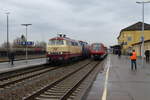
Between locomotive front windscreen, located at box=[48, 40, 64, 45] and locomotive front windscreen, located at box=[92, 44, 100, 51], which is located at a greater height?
locomotive front windscreen, located at box=[48, 40, 64, 45]

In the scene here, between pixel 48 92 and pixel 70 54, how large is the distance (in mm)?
17064

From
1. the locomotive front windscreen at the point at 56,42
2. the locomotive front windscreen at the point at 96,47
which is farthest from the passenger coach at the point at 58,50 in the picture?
the locomotive front windscreen at the point at 96,47

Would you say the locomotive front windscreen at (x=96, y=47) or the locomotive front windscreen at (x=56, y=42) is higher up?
the locomotive front windscreen at (x=56, y=42)

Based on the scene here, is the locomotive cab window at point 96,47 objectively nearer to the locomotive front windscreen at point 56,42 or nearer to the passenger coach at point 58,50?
the passenger coach at point 58,50

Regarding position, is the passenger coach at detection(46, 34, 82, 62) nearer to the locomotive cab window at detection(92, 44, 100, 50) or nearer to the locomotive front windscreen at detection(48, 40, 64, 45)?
the locomotive front windscreen at detection(48, 40, 64, 45)

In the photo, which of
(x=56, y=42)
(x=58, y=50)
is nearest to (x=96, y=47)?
(x=56, y=42)

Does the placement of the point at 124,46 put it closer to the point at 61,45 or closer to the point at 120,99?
the point at 61,45

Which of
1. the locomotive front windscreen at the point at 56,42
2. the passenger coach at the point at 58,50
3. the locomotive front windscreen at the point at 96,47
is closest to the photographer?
the passenger coach at the point at 58,50

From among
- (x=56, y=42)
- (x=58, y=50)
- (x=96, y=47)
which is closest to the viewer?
(x=58, y=50)

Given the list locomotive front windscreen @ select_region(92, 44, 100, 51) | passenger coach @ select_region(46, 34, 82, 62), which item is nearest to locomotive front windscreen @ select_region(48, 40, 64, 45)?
passenger coach @ select_region(46, 34, 82, 62)

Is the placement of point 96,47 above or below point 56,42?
below

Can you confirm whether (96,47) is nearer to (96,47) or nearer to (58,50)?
(96,47)

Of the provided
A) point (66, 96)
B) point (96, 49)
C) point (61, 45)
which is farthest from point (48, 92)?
point (96, 49)

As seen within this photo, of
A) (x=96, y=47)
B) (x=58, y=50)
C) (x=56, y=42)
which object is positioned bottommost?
(x=58, y=50)
